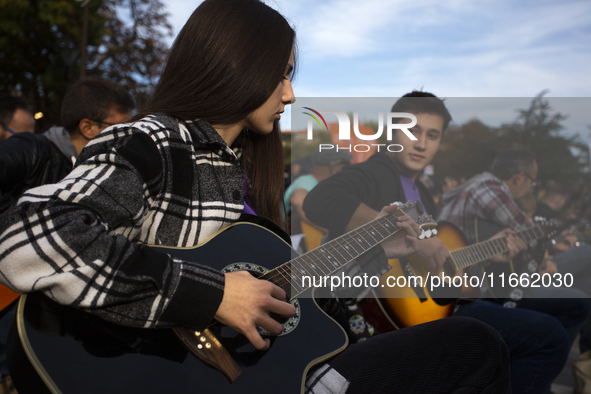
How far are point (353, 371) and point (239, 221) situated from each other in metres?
0.60

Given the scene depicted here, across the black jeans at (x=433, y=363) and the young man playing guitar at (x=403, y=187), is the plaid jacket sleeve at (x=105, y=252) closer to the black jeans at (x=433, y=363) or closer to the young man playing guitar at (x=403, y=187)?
the black jeans at (x=433, y=363)

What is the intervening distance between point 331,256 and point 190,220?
61 cm

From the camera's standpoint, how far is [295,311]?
1.19 m

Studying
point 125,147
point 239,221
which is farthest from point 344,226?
point 125,147

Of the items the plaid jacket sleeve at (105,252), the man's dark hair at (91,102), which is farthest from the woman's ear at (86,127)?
the plaid jacket sleeve at (105,252)

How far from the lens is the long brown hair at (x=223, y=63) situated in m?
1.29

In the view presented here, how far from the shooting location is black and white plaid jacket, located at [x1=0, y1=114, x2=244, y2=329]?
862 mm

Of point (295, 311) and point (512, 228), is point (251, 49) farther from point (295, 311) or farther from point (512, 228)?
point (512, 228)

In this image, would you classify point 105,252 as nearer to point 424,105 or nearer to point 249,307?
point 249,307

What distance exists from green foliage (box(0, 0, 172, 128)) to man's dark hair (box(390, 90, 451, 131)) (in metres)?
9.40

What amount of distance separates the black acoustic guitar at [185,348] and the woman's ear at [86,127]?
2.02 meters

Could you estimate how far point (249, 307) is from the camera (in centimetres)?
105

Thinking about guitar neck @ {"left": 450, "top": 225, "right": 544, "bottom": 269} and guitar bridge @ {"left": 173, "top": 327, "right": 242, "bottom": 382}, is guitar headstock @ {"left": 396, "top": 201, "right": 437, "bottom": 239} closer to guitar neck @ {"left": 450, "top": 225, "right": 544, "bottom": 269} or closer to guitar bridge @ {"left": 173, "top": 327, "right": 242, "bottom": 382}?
guitar neck @ {"left": 450, "top": 225, "right": 544, "bottom": 269}

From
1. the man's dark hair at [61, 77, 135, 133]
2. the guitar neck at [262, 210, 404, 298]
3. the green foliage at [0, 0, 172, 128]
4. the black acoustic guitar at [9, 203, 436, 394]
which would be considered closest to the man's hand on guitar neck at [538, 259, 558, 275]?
the guitar neck at [262, 210, 404, 298]
